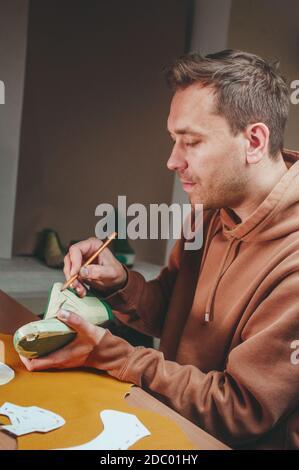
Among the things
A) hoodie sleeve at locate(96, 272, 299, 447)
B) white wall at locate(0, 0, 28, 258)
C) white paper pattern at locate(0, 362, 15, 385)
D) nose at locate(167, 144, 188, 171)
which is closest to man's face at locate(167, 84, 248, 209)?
nose at locate(167, 144, 188, 171)

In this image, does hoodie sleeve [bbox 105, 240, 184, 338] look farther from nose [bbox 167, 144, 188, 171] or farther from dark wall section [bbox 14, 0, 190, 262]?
dark wall section [bbox 14, 0, 190, 262]

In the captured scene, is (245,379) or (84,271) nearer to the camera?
(245,379)

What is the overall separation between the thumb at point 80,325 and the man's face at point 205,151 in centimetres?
40

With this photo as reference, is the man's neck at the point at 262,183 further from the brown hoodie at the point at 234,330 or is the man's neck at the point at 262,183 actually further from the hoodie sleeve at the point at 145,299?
the hoodie sleeve at the point at 145,299

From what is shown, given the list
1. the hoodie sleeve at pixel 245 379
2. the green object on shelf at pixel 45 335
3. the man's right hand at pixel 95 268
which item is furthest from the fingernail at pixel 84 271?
the hoodie sleeve at pixel 245 379

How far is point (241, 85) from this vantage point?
1.15 meters

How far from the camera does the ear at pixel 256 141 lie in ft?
3.83

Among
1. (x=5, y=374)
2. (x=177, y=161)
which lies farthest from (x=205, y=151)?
(x=5, y=374)

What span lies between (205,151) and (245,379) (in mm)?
490

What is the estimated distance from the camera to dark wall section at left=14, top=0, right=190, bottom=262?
3.34 m

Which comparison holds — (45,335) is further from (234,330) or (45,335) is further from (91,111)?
(91,111)

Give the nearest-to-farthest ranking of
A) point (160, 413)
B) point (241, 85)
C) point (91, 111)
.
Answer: point (160, 413), point (241, 85), point (91, 111)

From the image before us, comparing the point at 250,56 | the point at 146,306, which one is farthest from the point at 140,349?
the point at 250,56

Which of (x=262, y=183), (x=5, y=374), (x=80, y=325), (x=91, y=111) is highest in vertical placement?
(x=91, y=111)
